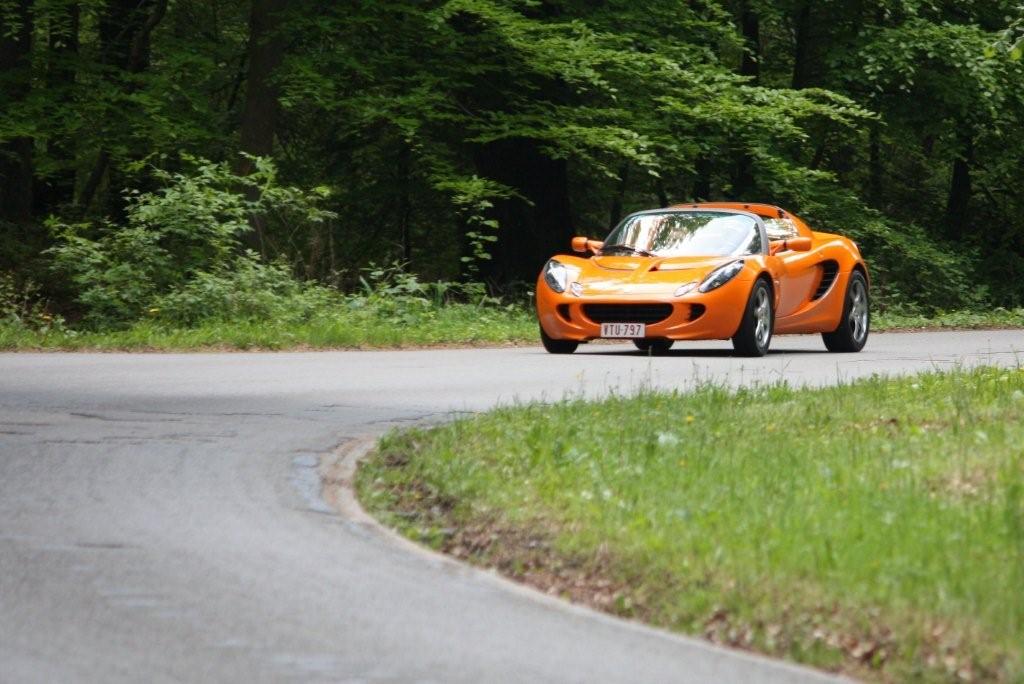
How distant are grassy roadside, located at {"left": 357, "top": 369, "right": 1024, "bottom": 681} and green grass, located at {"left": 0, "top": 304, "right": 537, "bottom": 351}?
7.98m

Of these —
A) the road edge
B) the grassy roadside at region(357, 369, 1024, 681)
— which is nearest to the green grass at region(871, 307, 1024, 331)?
the grassy roadside at region(357, 369, 1024, 681)

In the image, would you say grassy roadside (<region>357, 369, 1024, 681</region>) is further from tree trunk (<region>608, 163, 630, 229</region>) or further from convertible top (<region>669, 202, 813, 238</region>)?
tree trunk (<region>608, 163, 630, 229</region>)

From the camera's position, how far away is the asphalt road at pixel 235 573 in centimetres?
511

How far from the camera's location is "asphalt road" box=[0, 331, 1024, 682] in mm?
5109

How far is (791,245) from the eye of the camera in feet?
59.6

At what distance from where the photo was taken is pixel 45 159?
2780cm

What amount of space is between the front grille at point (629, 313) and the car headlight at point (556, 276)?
428 millimetres

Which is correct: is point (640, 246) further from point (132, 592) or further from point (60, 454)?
point (132, 592)

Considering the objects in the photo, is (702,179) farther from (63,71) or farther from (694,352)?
(694,352)

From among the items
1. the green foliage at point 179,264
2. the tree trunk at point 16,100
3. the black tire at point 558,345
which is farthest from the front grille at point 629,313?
the tree trunk at point 16,100

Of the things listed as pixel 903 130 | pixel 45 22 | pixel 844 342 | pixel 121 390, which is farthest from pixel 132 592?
pixel 903 130

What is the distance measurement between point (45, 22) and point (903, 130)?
16.1 metres

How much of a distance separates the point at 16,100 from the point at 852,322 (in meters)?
13.7

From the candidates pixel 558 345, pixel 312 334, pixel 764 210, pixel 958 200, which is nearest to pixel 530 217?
pixel 764 210
